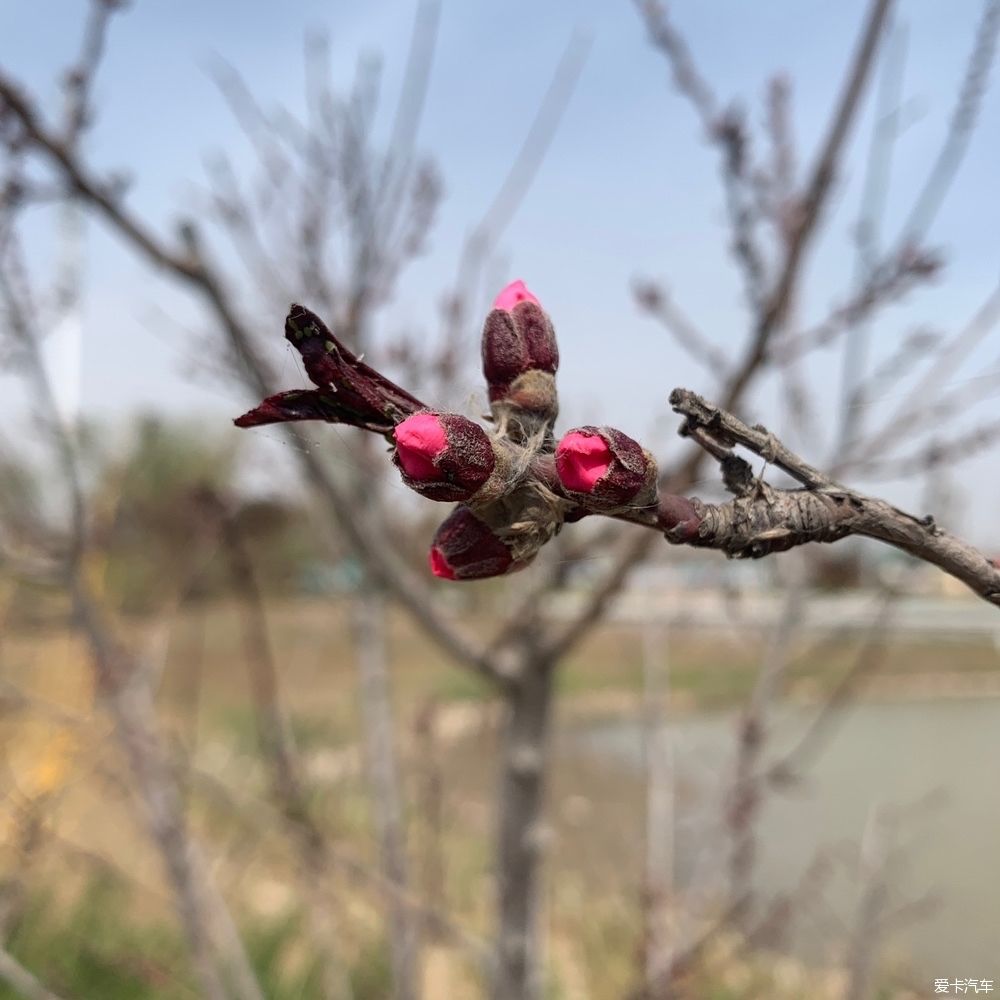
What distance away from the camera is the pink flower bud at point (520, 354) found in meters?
0.61

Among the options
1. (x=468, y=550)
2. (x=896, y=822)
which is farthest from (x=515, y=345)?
(x=896, y=822)

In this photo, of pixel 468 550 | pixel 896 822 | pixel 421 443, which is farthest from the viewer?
pixel 896 822

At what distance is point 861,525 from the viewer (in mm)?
552

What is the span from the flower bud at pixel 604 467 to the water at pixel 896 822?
2.06 meters

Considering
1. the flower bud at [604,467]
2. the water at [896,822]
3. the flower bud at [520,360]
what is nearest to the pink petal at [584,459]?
the flower bud at [604,467]

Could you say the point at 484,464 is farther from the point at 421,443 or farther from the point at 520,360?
the point at 520,360

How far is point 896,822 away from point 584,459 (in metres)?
3.04

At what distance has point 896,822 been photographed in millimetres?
3031

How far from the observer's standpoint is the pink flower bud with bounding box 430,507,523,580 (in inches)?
23.0

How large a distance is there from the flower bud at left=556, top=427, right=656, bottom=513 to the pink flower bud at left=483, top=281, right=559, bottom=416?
11cm

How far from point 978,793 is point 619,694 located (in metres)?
9.09

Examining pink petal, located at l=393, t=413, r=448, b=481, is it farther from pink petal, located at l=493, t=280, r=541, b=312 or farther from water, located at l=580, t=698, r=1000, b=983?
water, located at l=580, t=698, r=1000, b=983

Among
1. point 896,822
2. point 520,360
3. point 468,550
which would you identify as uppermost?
point 520,360

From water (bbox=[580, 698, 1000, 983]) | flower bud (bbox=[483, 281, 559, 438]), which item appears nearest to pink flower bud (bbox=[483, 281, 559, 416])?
flower bud (bbox=[483, 281, 559, 438])
